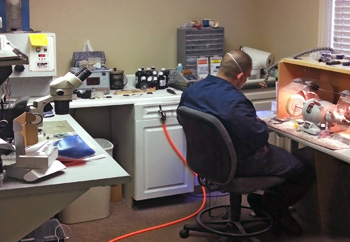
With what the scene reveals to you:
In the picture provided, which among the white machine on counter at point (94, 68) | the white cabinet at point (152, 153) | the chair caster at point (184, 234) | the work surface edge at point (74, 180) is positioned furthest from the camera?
the white machine on counter at point (94, 68)

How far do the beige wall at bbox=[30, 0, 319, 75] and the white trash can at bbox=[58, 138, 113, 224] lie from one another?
926 mm

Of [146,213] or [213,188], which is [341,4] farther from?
[146,213]

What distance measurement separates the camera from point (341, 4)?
3.85 m

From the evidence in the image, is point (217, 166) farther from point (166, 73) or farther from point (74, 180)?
point (166, 73)

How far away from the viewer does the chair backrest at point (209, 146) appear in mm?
2842

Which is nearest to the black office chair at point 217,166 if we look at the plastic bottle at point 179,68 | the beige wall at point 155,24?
the plastic bottle at point 179,68

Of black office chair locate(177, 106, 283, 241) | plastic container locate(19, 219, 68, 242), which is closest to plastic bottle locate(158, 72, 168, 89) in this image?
black office chair locate(177, 106, 283, 241)

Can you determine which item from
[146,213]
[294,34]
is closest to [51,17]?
[146,213]

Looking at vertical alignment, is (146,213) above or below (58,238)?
below

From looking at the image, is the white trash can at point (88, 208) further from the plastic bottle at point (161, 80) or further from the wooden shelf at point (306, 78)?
the wooden shelf at point (306, 78)

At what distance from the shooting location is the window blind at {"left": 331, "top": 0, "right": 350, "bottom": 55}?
3.82 m

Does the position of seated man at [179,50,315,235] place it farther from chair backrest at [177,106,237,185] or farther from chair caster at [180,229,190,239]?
chair caster at [180,229,190,239]

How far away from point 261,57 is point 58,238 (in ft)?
7.73

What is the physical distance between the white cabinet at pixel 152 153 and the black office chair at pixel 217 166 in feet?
1.78
